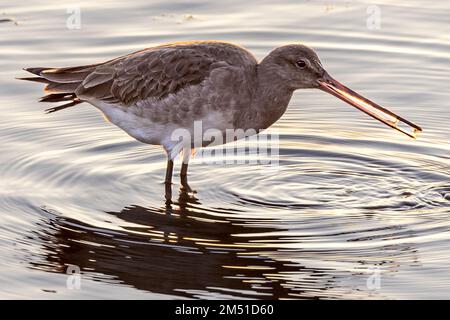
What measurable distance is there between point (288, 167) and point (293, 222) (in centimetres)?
147

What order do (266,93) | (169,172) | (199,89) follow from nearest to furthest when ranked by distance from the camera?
(199,89) < (266,93) < (169,172)

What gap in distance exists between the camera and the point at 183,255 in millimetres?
9547

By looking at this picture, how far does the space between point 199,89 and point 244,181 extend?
1.05m

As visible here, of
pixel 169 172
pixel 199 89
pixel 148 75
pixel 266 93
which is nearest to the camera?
pixel 199 89

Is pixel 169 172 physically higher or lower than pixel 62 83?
lower

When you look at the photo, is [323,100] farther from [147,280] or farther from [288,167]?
[147,280]

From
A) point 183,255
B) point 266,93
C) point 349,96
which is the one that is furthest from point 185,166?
point 183,255

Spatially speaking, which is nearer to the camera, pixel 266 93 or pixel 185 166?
pixel 266 93

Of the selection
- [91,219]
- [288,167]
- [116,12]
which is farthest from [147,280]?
[116,12]

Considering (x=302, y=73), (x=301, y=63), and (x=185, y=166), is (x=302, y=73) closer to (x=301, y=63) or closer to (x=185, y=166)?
(x=301, y=63)

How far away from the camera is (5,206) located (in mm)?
10438

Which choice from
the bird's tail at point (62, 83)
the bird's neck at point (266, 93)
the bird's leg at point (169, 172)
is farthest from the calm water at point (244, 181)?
the bird's neck at point (266, 93)

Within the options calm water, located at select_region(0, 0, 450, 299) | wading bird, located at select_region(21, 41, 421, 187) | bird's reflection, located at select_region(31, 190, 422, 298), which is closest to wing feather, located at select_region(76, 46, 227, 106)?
wading bird, located at select_region(21, 41, 421, 187)

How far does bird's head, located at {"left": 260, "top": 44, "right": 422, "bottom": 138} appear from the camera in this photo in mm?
10742
